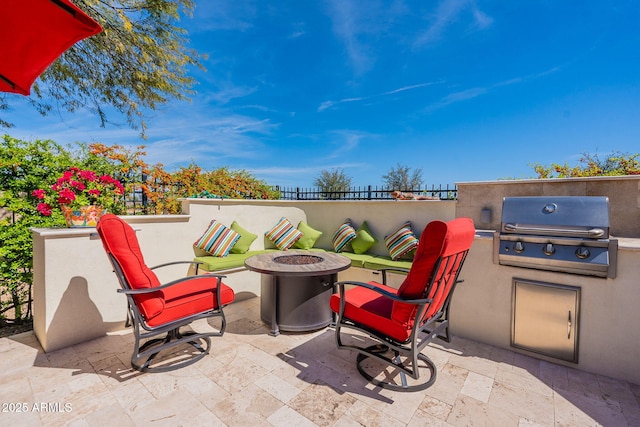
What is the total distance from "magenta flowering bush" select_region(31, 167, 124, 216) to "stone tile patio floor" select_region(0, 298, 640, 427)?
4.92ft

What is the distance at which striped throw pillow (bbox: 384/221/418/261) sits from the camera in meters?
3.82

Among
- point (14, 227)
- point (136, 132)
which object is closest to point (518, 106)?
point (136, 132)

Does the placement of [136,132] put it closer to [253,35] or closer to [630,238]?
[253,35]

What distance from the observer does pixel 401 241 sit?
13.0ft

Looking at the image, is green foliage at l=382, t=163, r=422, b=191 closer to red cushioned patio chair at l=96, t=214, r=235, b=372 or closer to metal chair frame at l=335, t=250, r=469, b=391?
metal chair frame at l=335, t=250, r=469, b=391

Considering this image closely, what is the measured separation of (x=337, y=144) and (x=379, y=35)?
5.55 metres

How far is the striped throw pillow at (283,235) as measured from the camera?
4.78m

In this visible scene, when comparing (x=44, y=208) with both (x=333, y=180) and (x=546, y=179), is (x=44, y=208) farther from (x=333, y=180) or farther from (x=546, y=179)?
(x=333, y=180)

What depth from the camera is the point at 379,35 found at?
5902mm

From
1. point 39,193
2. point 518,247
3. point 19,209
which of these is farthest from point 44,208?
point 518,247

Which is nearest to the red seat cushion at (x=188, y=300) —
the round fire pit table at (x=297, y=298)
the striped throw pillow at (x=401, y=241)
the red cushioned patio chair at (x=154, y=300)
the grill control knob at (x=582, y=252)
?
the red cushioned patio chair at (x=154, y=300)

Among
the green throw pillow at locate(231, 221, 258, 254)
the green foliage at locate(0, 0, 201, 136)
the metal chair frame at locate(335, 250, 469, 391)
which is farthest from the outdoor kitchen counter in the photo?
the green foliage at locate(0, 0, 201, 136)

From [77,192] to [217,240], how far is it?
6.07 feet

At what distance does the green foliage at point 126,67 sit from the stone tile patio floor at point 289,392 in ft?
14.4
